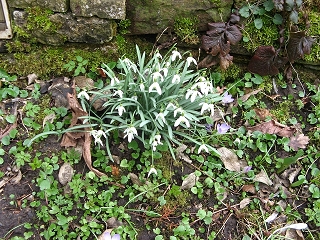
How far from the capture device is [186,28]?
2.93 m

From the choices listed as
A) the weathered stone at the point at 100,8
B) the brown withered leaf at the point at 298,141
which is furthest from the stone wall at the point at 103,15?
the brown withered leaf at the point at 298,141

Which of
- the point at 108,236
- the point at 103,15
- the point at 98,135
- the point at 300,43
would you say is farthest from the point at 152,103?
the point at 300,43

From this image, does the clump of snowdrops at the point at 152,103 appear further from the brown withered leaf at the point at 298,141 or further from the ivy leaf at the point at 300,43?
the ivy leaf at the point at 300,43

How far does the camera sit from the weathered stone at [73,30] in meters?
2.76

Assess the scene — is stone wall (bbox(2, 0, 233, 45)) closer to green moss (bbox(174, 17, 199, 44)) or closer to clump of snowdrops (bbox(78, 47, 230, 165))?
green moss (bbox(174, 17, 199, 44))

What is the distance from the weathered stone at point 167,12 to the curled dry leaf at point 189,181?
1081 mm

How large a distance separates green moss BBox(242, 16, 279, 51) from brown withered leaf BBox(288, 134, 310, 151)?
72 cm

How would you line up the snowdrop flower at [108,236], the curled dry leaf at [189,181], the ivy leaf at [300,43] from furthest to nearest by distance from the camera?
the ivy leaf at [300,43] < the curled dry leaf at [189,181] < the snowdrop flower at [108,236]

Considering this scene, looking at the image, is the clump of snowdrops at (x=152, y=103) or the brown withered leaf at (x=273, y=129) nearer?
the clump of snowdrops at (x=152, y=103)

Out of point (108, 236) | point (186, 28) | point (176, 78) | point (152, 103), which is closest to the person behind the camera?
point (108, 236)

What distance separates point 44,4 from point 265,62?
162 cm

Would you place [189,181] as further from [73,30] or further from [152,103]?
[73,30]

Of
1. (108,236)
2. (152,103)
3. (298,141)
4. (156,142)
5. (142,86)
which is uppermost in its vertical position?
(142,86)

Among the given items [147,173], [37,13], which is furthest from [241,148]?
[37,13]
